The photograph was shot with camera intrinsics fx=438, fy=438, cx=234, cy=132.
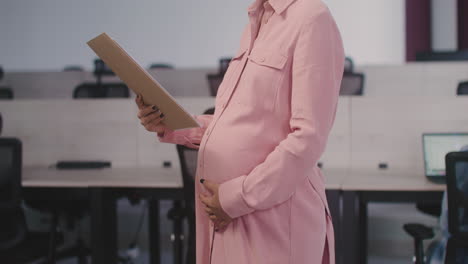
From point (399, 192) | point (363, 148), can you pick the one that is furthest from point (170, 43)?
point (399, 192)

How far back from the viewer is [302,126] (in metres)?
0.83

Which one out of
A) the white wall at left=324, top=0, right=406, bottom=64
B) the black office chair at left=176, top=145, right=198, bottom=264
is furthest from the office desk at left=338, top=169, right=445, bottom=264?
the white wall at left=324, top=0, right=406, bottom=64

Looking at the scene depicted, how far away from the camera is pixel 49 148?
276 centimetres

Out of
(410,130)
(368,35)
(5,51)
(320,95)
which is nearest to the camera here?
(320,95)

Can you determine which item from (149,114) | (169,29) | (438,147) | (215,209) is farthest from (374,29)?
(215,209)

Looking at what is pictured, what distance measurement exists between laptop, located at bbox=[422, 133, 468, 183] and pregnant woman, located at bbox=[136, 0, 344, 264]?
1529 mm

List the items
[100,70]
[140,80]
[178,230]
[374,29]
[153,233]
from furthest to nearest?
[374,29] < [100,70] < [153,233] < [178,230] < [140,80]

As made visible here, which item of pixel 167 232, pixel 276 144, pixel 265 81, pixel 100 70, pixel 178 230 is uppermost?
pixel 100 70

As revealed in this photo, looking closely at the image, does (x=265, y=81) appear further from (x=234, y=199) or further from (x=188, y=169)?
(x=188, y=169)

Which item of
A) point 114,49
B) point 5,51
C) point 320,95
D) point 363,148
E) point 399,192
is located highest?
point 5,51

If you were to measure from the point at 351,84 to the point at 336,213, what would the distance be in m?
1.60

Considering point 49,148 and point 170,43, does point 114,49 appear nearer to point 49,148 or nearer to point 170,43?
point 49,148

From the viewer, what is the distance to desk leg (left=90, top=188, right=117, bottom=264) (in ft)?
6.90

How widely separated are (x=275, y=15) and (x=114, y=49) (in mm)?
347
